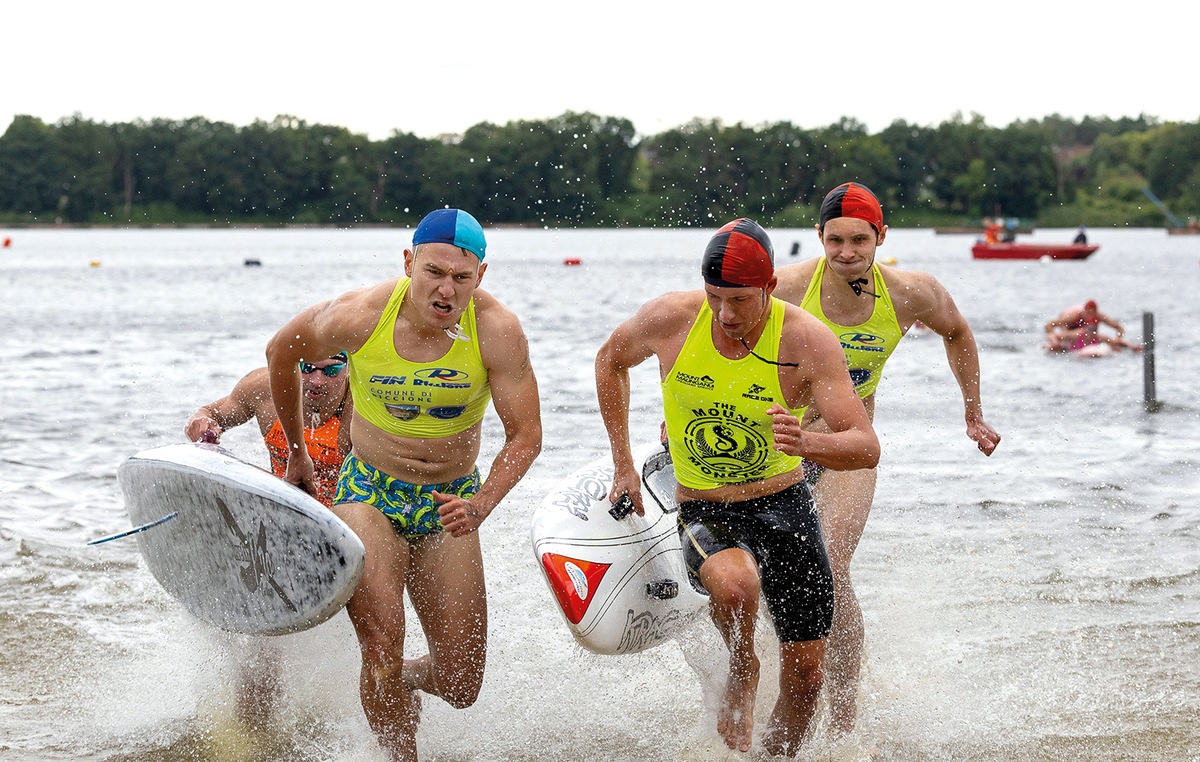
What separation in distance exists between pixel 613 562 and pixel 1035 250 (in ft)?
184

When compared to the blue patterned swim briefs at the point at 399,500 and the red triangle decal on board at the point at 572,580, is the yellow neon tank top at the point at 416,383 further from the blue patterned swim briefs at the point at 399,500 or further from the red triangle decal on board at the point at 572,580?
the red triangle decal on board at the point at 572,580

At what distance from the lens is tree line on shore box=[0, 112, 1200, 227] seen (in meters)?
29.5

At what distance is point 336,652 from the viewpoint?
6797 millimetres

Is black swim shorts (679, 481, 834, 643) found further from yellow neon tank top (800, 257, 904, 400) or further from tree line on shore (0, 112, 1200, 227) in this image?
tree line on shore (0, 112, 1200, 227)

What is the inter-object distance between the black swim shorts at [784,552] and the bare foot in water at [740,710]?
0.29m

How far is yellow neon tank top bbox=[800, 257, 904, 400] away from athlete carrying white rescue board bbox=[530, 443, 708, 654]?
102 cm

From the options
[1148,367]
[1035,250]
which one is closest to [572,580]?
[1148,367]

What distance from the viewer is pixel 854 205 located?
6.02 metres

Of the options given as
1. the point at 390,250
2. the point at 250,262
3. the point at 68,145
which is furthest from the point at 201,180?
the point at 250,262

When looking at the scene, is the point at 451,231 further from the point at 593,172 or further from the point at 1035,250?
the point at 1035,250

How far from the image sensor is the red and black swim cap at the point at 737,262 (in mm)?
4938

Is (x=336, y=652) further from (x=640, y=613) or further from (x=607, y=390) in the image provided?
(x=607, y=390)

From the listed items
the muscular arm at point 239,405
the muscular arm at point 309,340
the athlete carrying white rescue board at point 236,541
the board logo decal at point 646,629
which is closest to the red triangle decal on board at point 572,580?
the board logo decal at point 646,629

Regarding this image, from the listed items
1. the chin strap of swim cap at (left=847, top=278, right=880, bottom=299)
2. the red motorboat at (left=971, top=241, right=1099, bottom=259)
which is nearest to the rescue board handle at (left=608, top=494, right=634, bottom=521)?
the chin strap of swim cap at (left=847, top=278, right=880, bottom=299)
